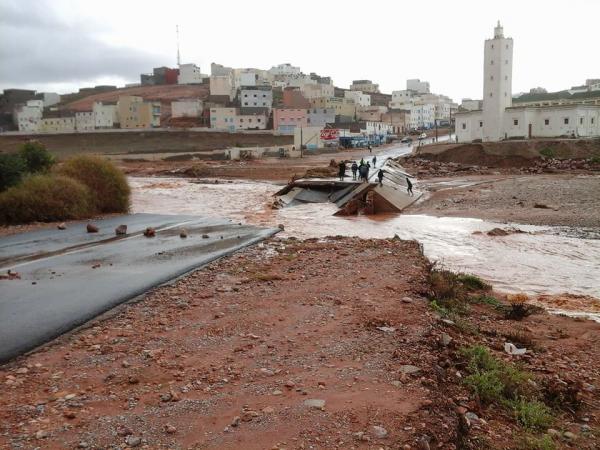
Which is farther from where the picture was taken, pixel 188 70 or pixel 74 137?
pixel 188 70

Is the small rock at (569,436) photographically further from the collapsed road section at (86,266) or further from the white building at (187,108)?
the white building at (187,108)

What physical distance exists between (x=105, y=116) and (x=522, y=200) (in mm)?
87719

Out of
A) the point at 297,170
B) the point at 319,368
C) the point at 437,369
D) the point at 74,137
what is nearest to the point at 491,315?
the point at 437,369

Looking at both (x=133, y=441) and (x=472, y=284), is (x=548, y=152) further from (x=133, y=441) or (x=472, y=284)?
(x=133, y=441)

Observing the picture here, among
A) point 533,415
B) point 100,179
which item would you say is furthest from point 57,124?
point 533,415

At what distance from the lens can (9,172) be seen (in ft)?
61.9

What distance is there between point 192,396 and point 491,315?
5588 mm

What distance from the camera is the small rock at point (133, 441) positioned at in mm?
4367

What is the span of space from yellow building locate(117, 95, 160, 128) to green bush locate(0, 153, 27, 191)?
78983mm

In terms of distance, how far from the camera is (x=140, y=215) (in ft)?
71.3

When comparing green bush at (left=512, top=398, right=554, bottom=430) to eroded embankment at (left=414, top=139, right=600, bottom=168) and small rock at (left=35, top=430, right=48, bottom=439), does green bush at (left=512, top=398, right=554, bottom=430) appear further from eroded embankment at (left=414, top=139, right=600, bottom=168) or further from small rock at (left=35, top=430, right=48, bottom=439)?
eroded embankment at (left=414, top=139, right=600, bottom=168)

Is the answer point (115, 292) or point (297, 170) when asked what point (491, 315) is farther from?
point (297, 170)

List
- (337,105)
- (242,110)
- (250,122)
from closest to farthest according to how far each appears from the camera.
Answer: (250,122) → (242,110) → (337,105)

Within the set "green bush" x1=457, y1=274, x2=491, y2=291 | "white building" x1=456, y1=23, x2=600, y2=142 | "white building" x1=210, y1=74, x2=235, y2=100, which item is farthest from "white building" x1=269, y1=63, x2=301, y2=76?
"green bush" x1=457, y1=274, x2=491, y2=291
